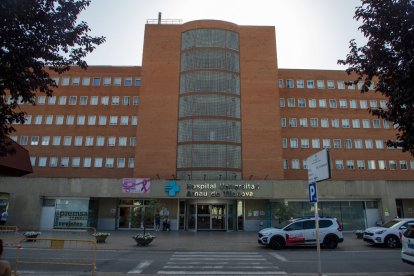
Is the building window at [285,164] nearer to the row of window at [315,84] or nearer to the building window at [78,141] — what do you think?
the row of window at [315,84]

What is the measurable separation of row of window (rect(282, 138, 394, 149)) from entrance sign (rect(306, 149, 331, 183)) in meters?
39.3

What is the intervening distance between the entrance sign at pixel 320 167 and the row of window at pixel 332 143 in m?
39.3

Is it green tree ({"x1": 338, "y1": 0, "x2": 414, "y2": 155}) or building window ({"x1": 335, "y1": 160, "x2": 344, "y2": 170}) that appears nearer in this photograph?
green tree ({"x1": 338, "y1": 0, "x2": 414, "y2": 155})

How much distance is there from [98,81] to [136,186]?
64.8 feet

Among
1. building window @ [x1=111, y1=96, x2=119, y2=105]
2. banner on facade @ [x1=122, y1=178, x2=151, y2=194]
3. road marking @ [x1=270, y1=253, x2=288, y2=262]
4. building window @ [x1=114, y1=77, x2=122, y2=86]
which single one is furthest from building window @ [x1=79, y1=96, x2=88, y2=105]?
road marking @ [x1=270, y1=253, x2=288, y2=262]

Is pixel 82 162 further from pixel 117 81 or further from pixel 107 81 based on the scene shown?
pixel 117 81

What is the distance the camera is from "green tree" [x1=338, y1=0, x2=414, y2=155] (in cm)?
848

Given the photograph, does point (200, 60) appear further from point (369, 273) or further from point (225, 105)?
point (369, 273)

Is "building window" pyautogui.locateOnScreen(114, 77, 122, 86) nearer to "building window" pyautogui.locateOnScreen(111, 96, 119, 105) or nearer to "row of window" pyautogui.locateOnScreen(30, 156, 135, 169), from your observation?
"building window" pyautogui.locateOnScreen(111, 96, 119, 105)

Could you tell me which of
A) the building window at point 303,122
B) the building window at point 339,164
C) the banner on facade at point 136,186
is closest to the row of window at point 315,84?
the building window at point 303,122

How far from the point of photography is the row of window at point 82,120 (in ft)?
155

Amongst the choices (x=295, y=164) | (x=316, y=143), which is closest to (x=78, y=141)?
(x=295, y=164)

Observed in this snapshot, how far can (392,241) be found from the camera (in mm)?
20484

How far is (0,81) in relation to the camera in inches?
309
